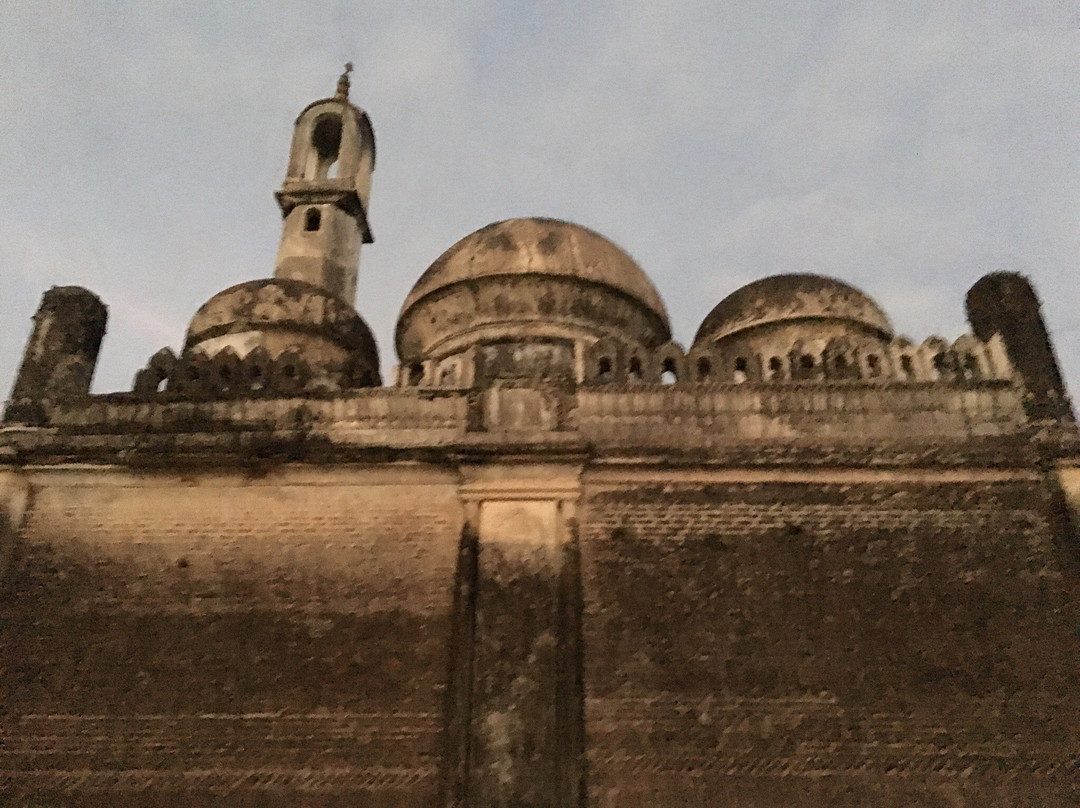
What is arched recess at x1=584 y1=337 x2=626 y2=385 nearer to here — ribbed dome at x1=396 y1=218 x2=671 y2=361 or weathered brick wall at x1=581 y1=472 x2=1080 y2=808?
weathered brick wall at x1=581 y1=472 x2=1080 y2=808

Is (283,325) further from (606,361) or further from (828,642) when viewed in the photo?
(828,642)

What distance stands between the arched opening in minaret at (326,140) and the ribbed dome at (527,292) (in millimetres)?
8077

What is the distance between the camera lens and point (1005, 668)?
245 inches

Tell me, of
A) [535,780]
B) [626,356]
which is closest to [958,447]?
[626,356]

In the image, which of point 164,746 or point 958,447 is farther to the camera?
point 958,447

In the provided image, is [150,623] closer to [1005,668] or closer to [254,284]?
[254,284]

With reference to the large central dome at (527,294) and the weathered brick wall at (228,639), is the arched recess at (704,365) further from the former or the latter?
the weathered brick wall at (228,639)

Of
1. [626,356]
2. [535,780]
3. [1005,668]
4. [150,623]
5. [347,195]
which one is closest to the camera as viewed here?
[535,780]

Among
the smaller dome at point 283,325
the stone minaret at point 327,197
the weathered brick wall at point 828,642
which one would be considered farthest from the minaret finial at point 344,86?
the weathered brick wall at point 828,642

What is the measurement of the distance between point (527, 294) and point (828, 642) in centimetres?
523

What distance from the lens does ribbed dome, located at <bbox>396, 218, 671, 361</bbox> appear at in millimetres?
9875

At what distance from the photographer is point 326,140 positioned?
17.7 metres

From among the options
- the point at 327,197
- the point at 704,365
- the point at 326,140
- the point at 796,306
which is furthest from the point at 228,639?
the point at 326,140

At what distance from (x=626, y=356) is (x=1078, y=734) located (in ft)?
14.8
